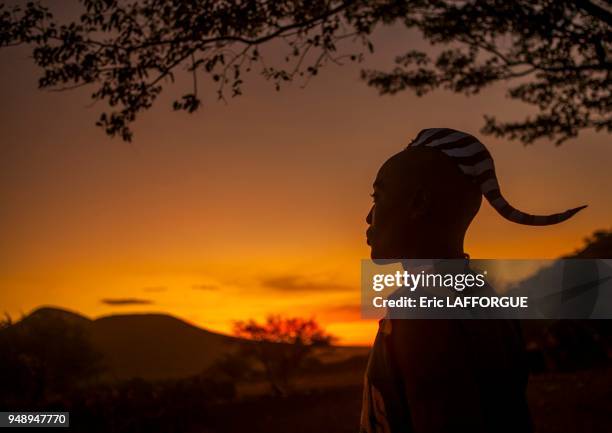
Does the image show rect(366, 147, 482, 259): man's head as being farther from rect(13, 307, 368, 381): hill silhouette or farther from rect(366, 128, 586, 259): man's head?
rect(13, 307, 368, 381): hill silhouette

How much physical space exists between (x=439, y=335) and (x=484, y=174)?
798mm

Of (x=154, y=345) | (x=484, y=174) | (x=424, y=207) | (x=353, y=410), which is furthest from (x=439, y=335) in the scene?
(x=154, y=345)

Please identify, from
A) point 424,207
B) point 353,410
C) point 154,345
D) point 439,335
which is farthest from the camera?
point 154,345

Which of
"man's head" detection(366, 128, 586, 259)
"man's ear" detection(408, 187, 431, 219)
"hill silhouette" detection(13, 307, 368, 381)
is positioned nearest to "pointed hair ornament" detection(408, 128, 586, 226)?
"man's head" detection(366, 128, 586, 259)

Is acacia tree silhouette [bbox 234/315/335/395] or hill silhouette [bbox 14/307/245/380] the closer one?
acacia tree silhouette [bbox 234/315/335/395]

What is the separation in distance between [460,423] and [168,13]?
7442 millimetres

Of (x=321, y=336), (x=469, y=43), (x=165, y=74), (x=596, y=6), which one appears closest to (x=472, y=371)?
(x=165, y=74)

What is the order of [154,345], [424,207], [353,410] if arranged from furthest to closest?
[154,345]
[353,410]
[424,207]

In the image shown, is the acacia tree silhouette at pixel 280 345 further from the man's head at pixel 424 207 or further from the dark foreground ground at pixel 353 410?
the man's head at pixel 424 207

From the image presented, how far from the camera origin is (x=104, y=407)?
13.6 m

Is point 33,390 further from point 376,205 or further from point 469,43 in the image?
point 376,205

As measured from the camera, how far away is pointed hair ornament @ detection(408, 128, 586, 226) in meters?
3.24

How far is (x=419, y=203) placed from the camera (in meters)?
3.19

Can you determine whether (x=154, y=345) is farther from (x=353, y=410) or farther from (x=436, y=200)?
(x=436, y=200)
